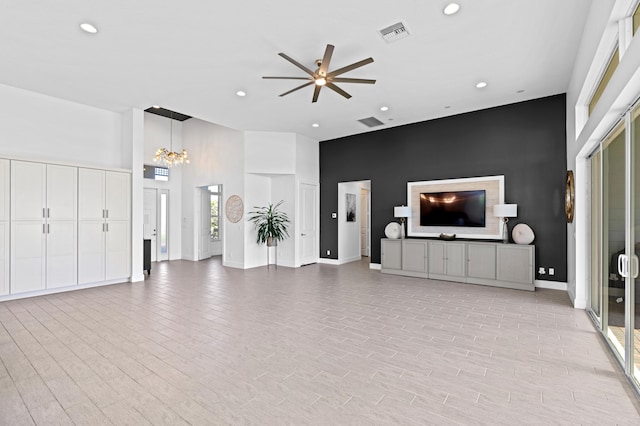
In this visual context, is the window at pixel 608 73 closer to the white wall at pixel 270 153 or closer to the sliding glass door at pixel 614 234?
the sliding glass door at pixel 614 234

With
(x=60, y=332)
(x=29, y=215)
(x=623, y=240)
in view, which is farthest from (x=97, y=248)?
(x=623, y=240)

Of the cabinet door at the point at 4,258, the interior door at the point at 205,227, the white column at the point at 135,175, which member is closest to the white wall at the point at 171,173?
the interior door at the point at 205,227

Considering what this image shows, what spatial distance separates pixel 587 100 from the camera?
170 inches

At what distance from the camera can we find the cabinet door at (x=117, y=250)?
6035 mm

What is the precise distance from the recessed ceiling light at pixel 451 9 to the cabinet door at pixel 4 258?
6637 millimetres

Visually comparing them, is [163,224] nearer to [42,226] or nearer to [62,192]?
[62,192]

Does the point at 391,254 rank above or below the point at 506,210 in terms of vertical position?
below

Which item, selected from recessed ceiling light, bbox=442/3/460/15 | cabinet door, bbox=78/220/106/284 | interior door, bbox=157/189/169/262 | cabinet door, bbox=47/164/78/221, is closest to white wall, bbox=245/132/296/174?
interior door, bbox=157/189/169/262

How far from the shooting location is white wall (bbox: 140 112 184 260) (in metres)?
9.08

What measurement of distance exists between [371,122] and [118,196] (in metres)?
5.41

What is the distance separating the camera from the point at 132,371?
8.73 feet

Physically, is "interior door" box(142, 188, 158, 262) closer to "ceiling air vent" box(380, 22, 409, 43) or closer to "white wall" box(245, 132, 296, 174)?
"white wall" box(245, 132, 296, 174)

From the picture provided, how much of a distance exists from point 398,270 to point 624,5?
531 cm

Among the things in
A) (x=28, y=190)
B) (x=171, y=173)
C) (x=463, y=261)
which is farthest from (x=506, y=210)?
(x=171, y=173)
